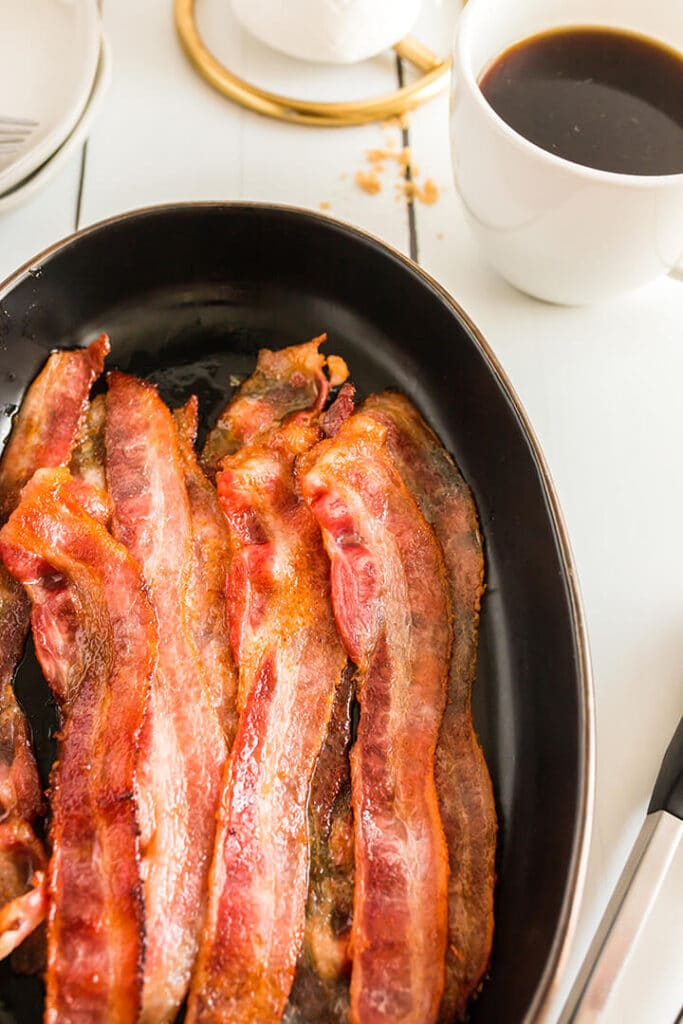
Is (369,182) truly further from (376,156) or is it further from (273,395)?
(273,395)

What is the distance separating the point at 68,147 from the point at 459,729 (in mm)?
988

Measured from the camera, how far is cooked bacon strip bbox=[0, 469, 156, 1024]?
834 millimetres

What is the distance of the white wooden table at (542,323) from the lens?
1072mm

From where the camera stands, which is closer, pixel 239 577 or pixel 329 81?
pixel 239 577

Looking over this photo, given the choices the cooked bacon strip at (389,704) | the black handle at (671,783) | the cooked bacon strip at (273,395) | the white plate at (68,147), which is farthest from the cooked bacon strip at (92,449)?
the black handle at (671,783)

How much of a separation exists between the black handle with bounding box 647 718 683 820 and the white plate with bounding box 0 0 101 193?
1.09m

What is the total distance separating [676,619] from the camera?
113 cm

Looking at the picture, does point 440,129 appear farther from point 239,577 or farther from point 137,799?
point 137,799

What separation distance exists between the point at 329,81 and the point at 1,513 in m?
0.86

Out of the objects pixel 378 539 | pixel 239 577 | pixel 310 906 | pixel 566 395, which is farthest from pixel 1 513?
pixel 566 395

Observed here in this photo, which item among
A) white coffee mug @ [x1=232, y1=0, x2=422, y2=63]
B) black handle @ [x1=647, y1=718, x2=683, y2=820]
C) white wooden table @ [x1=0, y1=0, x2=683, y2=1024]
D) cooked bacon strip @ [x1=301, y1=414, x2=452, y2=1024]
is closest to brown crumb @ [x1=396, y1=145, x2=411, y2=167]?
white wooden table @ [x1=0, y1=0, x2=683, y2=1024]

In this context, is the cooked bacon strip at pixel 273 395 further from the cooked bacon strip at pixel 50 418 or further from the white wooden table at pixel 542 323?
the white wooden table at pixel 542 323

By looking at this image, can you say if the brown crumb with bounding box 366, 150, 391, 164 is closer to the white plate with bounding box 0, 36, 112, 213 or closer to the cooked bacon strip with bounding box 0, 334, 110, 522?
the white plate with bounding box 0, 36, 112, 213

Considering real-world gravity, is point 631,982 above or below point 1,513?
below
